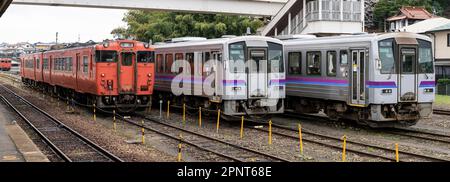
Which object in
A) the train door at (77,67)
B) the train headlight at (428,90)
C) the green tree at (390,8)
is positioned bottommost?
the train headlight at (428,90)

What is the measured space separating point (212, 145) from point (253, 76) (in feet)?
14.5

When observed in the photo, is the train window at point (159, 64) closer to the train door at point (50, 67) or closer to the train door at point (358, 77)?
the train door at point (50, 67)

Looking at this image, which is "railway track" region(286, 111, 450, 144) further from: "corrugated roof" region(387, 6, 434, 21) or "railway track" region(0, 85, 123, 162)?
"corrugated roof" region(387, 6, 434, 21)

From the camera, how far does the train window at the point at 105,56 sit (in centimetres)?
2173

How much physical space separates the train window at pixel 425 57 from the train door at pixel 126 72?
35.2 ft

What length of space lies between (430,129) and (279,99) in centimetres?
506

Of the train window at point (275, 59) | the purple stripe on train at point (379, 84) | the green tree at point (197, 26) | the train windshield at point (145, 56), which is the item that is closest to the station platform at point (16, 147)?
the train windshield at point (145, 56)

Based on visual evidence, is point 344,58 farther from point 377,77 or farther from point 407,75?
point 407,75

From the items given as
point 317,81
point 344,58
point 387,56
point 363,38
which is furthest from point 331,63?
point 387,56

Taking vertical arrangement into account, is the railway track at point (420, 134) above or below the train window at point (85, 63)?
below

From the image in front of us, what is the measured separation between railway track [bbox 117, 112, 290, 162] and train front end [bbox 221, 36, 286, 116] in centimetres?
209

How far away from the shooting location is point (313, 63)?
19.7 m

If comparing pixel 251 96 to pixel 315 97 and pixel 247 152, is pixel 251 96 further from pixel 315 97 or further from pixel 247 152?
pixel 247 152

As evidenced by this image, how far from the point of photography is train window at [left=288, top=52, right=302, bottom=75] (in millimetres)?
20547
